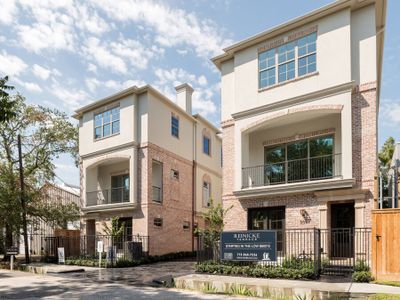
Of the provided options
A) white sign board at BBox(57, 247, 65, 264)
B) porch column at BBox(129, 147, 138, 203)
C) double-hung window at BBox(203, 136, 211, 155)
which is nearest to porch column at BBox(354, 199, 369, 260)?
porch column at BBox(129, 147, 138, 203)

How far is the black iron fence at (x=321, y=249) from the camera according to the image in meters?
14.0

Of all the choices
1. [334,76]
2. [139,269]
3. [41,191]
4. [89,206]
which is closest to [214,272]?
[139,269]

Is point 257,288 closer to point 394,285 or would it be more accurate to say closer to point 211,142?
point 394,285

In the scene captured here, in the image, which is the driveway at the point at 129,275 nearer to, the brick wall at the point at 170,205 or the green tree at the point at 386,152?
the brick wall at the point at 170,205

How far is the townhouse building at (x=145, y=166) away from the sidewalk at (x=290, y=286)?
370 inches

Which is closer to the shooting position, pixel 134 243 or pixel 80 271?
pixel 80 271

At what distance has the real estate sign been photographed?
14.2 metres

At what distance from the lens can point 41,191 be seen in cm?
2511

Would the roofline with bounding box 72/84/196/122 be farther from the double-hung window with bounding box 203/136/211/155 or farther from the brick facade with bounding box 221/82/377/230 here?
the brick facade with bounding box 221/82/377/230

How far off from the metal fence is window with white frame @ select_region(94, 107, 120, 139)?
21.0 feet

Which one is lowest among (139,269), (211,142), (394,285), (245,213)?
(139,269)

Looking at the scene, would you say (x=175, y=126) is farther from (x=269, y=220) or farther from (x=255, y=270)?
(x=255, y=270)

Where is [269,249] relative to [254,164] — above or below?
below

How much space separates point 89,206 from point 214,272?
12.1 metres
